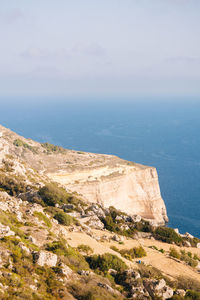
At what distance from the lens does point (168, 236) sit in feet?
78.4

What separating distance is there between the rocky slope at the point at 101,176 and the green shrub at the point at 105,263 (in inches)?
1220

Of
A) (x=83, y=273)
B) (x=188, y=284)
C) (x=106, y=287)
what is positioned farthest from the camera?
(x=188, y=284)

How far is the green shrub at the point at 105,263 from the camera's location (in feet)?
48.1

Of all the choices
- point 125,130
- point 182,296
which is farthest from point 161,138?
point 182,296

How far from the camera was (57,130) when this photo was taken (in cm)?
15262

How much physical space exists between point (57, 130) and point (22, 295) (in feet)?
480

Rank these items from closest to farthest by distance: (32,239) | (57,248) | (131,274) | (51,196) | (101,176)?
(131,274) < (57,248) < (32,239) < (51,196) < (101,176)

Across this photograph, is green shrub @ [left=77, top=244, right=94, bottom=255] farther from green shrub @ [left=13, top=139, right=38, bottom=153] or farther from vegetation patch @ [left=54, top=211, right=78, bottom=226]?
green shrub @ [left=13, top=139, right=38, bottom=153]

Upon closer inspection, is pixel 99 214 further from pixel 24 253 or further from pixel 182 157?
pixel 182 157

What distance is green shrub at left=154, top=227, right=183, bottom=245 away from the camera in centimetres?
2347

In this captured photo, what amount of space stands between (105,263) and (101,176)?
36.0m

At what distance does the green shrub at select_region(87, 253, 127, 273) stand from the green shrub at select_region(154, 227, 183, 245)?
30.5 feet

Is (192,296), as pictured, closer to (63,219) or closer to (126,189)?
(63,219)

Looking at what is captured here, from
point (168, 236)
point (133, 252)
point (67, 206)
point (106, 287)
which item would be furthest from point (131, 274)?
point (67, 206)
